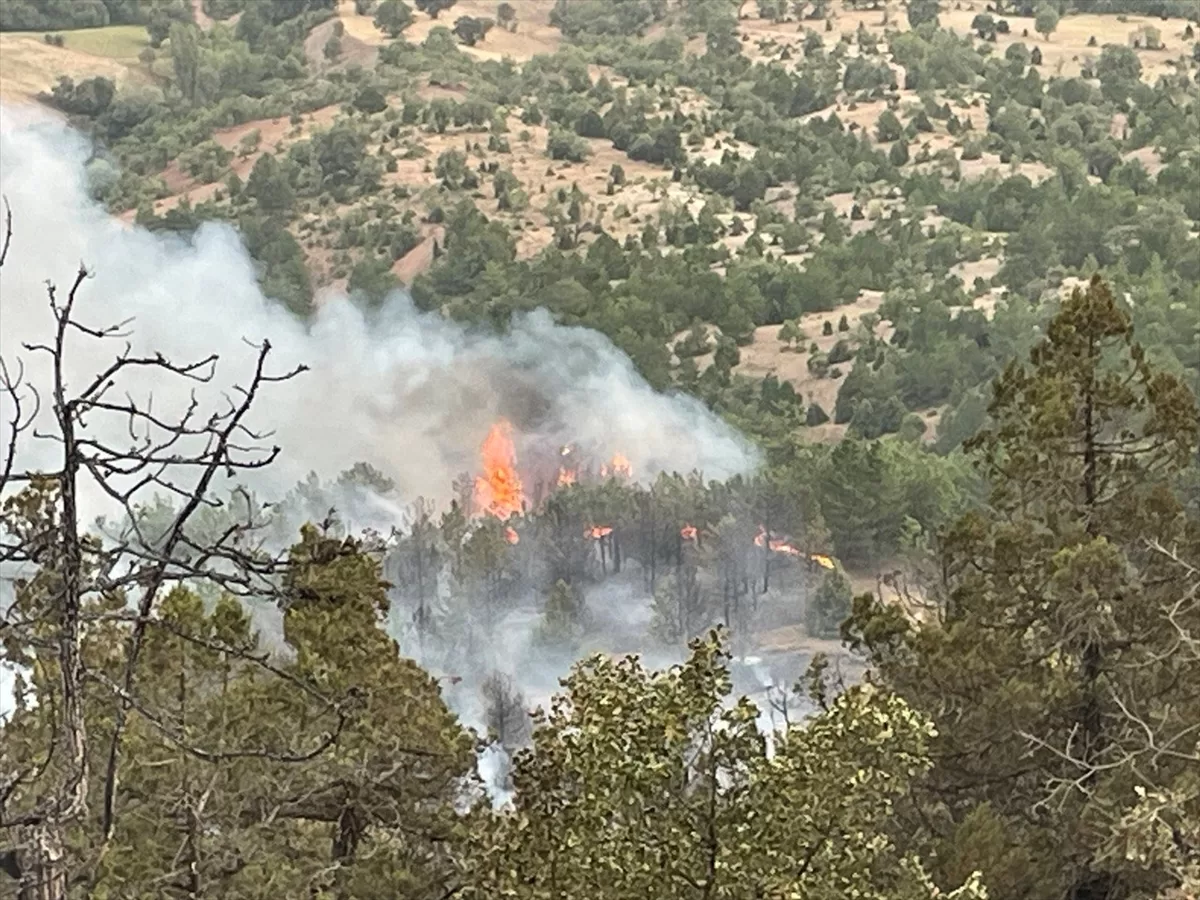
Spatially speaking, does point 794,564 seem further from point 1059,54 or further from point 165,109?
point 1059,54

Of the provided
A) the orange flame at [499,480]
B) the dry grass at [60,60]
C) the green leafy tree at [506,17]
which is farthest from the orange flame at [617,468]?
the green leafy tree at [506,17]

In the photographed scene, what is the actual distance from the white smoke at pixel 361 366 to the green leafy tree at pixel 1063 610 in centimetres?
3063

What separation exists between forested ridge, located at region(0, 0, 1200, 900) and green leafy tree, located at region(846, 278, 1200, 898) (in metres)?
0.04

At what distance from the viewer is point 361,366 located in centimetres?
5284

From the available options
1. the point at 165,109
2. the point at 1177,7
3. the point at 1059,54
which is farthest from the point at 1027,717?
the point at 1177,7

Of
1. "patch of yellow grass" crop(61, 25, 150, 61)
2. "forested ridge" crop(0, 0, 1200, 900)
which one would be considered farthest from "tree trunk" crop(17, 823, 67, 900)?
"patch of yellow grass" crop(61, 25, 150, 61)

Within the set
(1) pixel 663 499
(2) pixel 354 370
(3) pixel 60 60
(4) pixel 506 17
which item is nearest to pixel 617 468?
(1) pixel 663 499

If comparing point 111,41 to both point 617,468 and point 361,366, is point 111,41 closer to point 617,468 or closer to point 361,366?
point 361,366

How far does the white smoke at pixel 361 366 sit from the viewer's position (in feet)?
151

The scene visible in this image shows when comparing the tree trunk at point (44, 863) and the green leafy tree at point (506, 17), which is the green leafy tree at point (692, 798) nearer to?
the tree trunk at point (44, 863)

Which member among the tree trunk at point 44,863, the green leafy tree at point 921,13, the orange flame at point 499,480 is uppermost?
the tree trunk at point 44,863

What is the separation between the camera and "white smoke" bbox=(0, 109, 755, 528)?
4597cm

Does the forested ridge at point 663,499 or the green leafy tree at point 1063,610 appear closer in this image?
the forested ridge at point 663,499

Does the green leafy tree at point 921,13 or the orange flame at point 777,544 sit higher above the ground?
the orange flame at point 777,544
